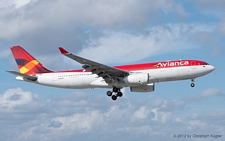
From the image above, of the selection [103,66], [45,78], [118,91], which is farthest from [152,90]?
[45,78]

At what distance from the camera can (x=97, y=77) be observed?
63.3 metres

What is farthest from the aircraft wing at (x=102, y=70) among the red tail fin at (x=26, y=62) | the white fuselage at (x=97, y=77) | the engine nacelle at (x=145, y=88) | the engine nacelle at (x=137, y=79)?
the red tail fin at (x=26, y=62)

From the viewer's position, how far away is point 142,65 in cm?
6178

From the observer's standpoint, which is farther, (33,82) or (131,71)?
(33,82)

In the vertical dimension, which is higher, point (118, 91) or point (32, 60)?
point (32, 60)

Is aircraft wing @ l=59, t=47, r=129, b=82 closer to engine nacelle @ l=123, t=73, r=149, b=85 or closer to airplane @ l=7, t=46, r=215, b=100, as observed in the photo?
airplane @ l=7, t=46, r=215, b=100

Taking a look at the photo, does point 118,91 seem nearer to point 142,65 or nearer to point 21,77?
point 142,65

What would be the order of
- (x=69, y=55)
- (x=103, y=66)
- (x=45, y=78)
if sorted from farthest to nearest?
(x=45, y=78) < (x=103, y=66) < (x=69, y=55)

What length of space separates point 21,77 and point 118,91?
532 inches

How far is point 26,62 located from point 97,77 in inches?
476

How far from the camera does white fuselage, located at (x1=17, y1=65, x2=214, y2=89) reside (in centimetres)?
6016

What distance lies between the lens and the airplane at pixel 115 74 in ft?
197

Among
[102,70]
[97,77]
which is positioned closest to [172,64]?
[102,70]

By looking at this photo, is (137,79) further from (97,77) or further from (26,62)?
(26,62)
